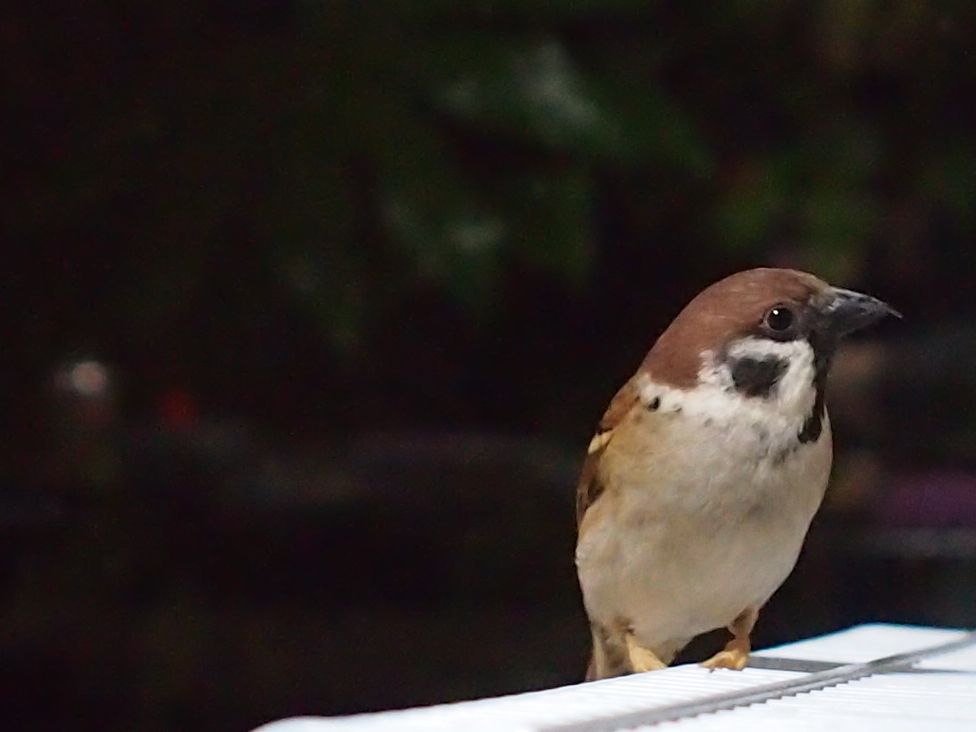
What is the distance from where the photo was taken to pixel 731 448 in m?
1.07

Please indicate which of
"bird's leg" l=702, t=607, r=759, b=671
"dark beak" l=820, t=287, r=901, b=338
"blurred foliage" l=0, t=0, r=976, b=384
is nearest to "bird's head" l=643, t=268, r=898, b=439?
"dark beak" l=820, t=287, r=901, b=338

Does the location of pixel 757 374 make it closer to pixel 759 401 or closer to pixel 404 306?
pixel 759 401

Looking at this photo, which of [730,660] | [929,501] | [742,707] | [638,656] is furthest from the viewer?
[929,501]

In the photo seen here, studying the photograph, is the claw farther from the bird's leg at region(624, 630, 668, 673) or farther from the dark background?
the dark background

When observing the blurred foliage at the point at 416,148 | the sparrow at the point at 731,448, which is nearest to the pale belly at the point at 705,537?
the sparrow at the point at 731,448

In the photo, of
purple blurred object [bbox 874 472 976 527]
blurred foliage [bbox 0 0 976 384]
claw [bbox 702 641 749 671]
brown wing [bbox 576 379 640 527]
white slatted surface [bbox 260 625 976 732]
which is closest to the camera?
white slatted surface [bbox 260 625 976 732]

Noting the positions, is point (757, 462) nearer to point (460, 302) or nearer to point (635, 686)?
point (635, 686)

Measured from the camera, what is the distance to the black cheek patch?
1.09 meters

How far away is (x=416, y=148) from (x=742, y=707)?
31.9 inches

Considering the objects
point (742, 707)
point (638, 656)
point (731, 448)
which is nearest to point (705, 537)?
point (731, 448)

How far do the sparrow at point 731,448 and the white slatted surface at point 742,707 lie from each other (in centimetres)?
8

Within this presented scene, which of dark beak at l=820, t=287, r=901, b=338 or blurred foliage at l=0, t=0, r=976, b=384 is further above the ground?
blurred foliage at l=0, t=0, r=976, b=384

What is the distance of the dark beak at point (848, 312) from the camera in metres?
1.08

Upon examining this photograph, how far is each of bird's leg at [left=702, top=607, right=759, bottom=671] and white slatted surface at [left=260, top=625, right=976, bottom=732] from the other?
0.02 meters
